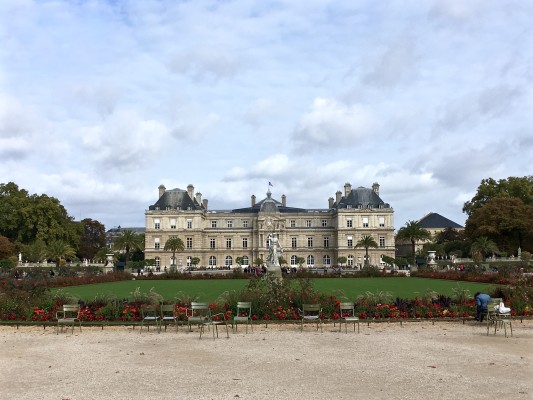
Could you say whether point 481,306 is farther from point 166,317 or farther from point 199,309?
point 166,317

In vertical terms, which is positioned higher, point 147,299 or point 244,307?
point 147,299

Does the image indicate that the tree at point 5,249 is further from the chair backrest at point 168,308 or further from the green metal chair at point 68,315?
the chair backrest at point 168,308

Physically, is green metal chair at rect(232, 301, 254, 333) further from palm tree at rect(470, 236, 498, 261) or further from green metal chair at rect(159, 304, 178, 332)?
palm tree at rect(470, 236, 498, 261)

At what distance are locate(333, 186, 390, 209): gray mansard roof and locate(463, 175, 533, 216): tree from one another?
15318 mm

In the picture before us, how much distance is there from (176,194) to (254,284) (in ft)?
207

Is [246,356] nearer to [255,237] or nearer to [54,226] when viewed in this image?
[54,226]

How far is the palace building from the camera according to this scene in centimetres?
7444

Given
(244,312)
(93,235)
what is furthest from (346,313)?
(93,235)

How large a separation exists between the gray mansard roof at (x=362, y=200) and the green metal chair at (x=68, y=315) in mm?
63451

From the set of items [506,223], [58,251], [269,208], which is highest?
[269,208]

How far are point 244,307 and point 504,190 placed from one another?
5261 cm

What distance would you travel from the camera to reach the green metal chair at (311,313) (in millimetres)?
12523

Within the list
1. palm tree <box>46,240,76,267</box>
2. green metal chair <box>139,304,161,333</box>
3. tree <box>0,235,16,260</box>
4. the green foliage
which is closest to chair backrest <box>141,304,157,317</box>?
green metal chair <box>139,304,161,333</box>

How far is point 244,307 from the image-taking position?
13359 millimetres
